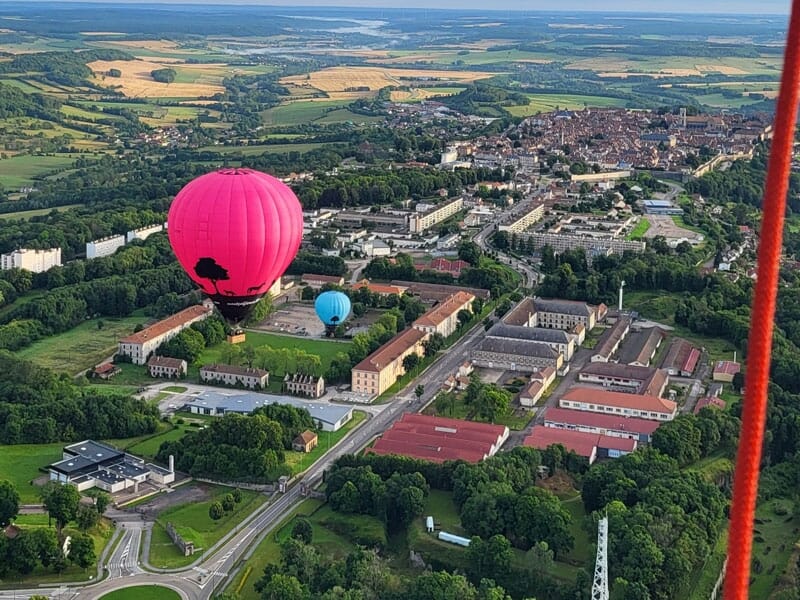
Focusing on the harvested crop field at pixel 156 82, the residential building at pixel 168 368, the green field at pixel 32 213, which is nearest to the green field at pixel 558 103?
the harvested crop field at pixel 156 82

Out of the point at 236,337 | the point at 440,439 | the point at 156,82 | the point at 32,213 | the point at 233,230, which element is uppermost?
the point at 233,230

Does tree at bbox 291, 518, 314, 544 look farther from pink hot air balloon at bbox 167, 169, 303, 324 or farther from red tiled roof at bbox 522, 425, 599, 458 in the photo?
red tiled roof at bbox 522, 425, 599, 458

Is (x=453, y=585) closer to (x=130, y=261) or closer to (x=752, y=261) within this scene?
(x=130, y=261)

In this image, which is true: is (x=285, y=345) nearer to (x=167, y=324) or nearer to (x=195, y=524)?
(x=167, y=324)

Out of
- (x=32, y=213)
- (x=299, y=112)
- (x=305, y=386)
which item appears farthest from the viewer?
(x=299, y=112)

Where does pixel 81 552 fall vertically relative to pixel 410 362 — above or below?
above

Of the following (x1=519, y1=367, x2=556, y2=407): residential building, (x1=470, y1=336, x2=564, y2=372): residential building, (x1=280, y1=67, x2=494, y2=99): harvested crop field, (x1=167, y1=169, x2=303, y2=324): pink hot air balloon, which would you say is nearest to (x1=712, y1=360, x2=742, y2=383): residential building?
(x1=470, y1=336, x2=564, y2=372): residential building

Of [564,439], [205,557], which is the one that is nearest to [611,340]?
[564,439]
